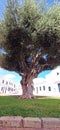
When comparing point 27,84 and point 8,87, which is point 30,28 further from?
point 8,87

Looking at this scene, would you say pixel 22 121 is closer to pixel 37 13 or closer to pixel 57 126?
pixel 57 126

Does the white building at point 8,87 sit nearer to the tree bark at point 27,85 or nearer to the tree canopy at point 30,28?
the tree bark at point 27,85

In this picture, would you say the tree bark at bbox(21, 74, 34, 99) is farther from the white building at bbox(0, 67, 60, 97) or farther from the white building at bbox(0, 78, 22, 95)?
the white building at bbox(0, 78, 22, 95)

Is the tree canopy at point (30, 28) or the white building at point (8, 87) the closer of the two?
the tree canopy at point (30, 28)

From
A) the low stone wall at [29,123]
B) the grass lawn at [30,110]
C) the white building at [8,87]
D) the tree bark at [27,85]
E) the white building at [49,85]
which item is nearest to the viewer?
the low stone wall at [29,123]

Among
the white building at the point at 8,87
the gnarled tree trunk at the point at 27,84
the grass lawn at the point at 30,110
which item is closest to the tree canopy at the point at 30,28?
the gnarled tree trunk at the point at 27,84

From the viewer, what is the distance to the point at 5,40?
850 inches

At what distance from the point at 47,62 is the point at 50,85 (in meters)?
36.4

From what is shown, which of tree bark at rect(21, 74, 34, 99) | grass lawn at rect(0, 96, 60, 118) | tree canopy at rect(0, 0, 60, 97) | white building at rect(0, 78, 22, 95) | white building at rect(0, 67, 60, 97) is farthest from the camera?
white building at rect(0, 78, 22, 95)

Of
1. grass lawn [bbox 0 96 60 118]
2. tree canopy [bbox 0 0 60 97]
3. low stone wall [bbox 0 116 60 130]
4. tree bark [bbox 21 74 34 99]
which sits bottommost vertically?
low stone wall [bbox 0 116 60 130]

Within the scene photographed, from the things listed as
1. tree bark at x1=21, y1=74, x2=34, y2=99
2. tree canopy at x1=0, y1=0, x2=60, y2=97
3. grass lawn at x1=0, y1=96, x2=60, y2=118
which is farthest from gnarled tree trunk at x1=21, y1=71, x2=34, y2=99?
grass lawn at x1=0, y1=96, x2=60, y2=118

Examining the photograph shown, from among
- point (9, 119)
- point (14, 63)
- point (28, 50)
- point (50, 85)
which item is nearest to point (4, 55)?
point (14, 63)

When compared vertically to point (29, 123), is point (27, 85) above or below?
above

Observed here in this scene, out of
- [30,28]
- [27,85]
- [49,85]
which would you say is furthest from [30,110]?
[49,85]
